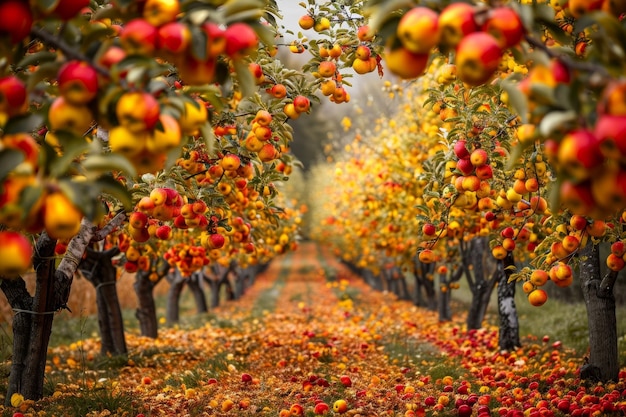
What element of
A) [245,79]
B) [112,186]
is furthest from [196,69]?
[112,186]

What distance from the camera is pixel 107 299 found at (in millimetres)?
8508

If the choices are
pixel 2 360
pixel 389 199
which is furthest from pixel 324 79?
pixel 389 199

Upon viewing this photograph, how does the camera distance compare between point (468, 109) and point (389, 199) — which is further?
point (389, 199)

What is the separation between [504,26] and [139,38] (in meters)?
1.29

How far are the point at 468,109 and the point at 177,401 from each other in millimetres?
3963

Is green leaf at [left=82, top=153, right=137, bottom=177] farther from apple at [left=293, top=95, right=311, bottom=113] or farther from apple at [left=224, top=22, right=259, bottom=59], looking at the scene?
apple at [left=293, top=95, right=311, bottom=113]

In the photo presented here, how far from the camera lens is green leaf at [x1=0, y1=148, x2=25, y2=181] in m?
1.85

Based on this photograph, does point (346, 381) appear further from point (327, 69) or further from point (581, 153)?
point (581, 153)

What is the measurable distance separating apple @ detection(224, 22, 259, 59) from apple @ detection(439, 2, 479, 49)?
71cm

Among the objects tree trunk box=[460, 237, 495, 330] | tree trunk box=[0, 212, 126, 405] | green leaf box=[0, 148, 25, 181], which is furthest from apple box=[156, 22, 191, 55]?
tree trunk box=[460, 237, 495, 330]

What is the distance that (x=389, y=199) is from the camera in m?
11.5

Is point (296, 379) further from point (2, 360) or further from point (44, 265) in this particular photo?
point (2, 360)

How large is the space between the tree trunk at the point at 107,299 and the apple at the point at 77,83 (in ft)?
21.8

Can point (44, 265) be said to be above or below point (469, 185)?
below
